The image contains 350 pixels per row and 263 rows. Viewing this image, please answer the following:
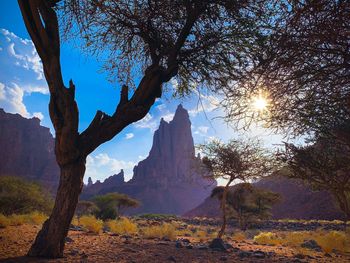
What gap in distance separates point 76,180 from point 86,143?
0.70 m

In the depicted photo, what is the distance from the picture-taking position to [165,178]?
123562 millimetres

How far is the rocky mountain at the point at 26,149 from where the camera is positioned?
112 meters

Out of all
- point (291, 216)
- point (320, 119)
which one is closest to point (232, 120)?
point (320, 119)

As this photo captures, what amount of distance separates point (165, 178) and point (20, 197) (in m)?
105

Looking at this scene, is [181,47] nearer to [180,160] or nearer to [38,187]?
[38,187]

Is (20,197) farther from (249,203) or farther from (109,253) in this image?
(249,203)

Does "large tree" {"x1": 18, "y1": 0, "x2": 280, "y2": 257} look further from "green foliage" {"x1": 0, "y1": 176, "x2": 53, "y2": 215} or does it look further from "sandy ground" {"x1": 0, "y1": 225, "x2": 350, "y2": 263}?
"green foliage" {"x1": 0, "y1": 176, "x2": 53, "y2": 215}

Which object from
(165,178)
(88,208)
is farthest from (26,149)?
(88,208)

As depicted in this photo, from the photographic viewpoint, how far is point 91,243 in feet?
28.4

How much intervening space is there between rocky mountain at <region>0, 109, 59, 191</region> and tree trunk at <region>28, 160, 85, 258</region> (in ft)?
358

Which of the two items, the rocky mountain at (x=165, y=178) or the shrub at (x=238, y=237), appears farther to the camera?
the rocky mountain at (x=165, y=178)

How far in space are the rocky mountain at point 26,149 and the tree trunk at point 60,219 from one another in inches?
4295

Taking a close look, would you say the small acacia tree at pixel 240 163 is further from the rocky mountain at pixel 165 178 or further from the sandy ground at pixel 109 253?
the rocky mountain at pixel 165 178

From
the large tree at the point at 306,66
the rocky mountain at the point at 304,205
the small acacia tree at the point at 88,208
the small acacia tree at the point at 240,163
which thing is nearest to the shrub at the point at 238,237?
the small acacia tree at the point at 240,163
